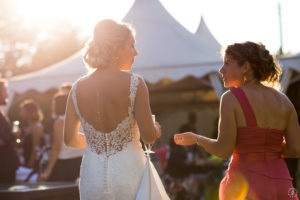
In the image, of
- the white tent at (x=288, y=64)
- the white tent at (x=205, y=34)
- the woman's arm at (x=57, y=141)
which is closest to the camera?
the woman's arm at (x=57, y=141)

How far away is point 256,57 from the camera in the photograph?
2410 millimetres

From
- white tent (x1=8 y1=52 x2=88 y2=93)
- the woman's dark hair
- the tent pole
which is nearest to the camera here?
the woman's dark hair

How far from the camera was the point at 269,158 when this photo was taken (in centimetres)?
235

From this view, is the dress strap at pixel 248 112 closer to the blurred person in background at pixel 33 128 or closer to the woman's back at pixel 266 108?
the woman's back at pixel 266 108

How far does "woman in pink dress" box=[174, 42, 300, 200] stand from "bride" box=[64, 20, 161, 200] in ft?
1.22

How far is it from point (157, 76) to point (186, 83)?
11.7 ft

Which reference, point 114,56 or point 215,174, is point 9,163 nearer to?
point 114,56

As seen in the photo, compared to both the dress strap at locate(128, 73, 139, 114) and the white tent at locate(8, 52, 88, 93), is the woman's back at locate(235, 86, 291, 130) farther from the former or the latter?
the white tent at locate(8, 52, 88, 93)

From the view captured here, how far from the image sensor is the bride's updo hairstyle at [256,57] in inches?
95.0

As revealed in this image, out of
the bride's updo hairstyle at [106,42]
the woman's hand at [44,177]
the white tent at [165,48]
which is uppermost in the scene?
the bride's updo hairstyle at [106,42]

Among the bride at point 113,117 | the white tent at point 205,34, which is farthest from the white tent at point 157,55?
the bride at point 113,117

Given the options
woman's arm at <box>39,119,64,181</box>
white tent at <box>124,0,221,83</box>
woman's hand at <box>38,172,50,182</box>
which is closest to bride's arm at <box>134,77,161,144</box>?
woman's arm at <box>39,119,64,181</box>

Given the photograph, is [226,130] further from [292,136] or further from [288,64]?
[288,64]

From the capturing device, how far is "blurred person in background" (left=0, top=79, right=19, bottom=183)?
477cm
